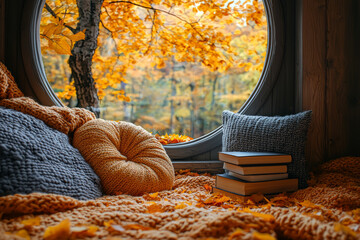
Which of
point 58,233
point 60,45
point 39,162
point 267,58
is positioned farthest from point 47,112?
point 267,58

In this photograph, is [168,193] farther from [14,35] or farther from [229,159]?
[14,35]

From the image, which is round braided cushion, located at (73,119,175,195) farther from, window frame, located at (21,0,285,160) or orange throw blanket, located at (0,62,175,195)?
window frame, located at (21,0,285,160)

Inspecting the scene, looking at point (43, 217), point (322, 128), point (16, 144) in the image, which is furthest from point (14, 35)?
point (322, 128)

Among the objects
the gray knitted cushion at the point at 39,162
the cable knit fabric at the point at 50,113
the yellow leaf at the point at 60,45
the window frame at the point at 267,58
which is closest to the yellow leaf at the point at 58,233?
the gray knitted cushion at the point at 39,162

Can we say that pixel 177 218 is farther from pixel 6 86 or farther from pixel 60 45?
pixel 60 45

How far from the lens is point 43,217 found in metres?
0.81

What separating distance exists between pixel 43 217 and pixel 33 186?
15 centimetres

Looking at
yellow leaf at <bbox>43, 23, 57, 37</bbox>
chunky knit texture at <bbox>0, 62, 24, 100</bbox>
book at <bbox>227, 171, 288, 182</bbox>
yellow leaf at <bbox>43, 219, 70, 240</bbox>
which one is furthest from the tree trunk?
yellow leaf at <bbox>43, 219, 70, 240</bbox>

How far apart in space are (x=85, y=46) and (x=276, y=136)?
139 cm

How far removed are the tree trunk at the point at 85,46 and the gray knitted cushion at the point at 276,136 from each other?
107 cm

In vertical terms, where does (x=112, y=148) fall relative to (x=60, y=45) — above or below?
below

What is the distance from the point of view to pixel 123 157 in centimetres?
121

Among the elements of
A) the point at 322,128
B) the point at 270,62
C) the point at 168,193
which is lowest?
the point at 168,193

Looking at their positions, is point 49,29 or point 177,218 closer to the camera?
point 177,218
